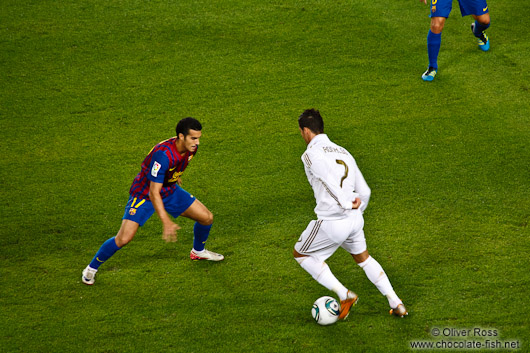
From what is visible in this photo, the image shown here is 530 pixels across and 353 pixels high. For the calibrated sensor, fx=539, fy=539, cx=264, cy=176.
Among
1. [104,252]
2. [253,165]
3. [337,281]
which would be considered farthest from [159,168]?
[253,165]

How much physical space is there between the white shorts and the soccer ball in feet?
1.50

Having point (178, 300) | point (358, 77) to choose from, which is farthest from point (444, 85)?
point (178, 300)

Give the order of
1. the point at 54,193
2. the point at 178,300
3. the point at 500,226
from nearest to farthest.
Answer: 1. the point at 178,300
2. the point at 500,226
3. the point at 54,193

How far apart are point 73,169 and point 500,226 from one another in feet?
17.4

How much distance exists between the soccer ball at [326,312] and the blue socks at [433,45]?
194 inches

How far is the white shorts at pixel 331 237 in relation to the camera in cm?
458

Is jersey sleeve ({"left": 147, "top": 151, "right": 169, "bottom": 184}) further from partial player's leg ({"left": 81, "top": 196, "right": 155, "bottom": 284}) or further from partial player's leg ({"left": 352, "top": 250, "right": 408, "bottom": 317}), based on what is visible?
partial player's leg ({"left": 352, "top": 250, "right": 408, "bottom": 317})

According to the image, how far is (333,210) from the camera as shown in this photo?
454 cm

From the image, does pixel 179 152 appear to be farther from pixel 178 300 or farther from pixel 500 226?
pixel 500 226

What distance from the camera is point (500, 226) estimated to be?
5977 mm

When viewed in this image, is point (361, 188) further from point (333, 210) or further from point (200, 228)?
point (200, 228)

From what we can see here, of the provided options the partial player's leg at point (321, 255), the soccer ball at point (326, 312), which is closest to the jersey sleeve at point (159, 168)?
the partial player's leg at point (321, 255)

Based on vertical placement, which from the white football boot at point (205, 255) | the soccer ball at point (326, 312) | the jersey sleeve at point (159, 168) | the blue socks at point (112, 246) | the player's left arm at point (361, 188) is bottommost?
the soccer ball at point (326, 312)

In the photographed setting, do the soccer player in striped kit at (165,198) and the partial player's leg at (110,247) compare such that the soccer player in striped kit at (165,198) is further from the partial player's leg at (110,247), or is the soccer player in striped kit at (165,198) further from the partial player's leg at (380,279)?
the partial player's leg at (380,279)
